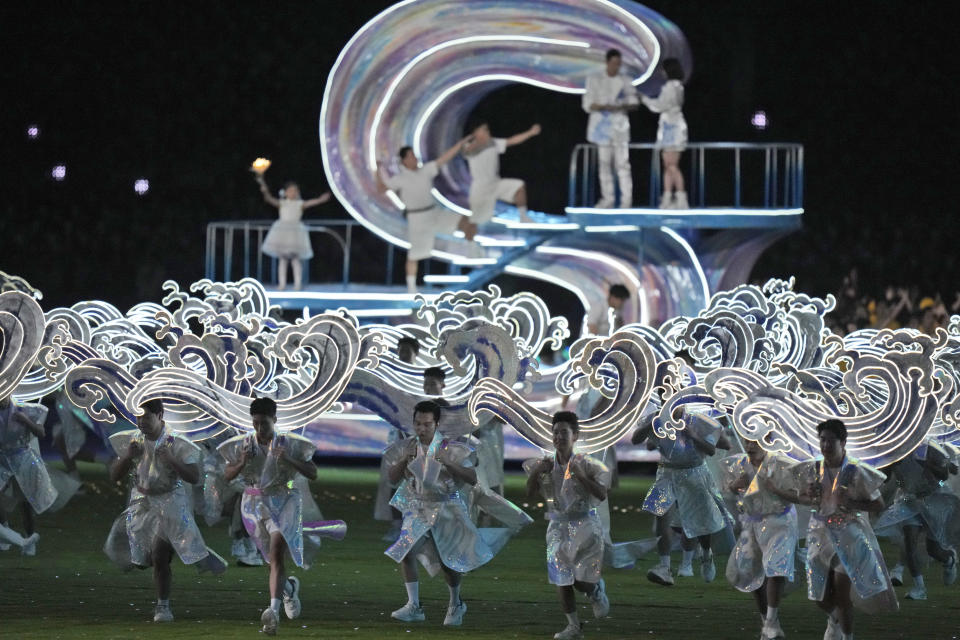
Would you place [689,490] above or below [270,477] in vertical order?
below

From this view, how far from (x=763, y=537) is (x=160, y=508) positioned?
11.1 ft

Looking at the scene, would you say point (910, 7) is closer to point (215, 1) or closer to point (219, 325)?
point (215, 1)

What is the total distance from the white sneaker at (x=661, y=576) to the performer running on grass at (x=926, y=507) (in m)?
1.44

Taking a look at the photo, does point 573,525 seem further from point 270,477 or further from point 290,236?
point 290,236

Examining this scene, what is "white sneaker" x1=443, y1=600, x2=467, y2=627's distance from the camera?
10.7 metres

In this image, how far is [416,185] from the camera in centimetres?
2186

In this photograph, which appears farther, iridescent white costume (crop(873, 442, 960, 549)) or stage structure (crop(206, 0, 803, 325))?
stage structure (crop(206, 0, 803, 325))

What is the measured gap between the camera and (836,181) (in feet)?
92.7

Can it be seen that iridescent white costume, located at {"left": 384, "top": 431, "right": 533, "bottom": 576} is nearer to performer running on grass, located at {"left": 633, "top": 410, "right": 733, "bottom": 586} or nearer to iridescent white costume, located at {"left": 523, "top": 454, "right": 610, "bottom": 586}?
iridescent white costume, located at {"left": 523, "top": 454, "right": 610, "bottom": 586}

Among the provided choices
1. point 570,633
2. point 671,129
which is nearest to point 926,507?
point 570,633

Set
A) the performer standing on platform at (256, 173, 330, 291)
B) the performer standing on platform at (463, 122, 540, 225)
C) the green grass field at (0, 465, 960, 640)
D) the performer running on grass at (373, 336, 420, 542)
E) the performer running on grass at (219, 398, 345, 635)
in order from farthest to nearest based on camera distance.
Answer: the performer standing on platform at (256, 173, 330, 291)
the performer standing on platform at (463, 122, 540, 225)
the performer running on grass at (373, 336, 420, 542)
the performer running on grass at (219, 398, 345, 635)
the green grass field at (0, 465, 960, 640)

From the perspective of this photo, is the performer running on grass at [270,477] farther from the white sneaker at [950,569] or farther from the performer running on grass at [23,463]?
the white sneaker at [950,569]

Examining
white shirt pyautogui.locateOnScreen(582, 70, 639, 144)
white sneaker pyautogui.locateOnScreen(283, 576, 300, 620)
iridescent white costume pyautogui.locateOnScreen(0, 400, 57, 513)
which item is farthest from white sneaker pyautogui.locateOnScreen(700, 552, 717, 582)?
white shirt pyautogui.locateOnScreen(582, 70, 639, 144)

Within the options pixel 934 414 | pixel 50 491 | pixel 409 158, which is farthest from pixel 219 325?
pixel 409 158
